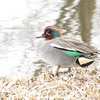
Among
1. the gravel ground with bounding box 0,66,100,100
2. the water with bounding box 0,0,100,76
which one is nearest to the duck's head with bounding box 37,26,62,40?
the gravel ground with bounding box 0,66,100,100

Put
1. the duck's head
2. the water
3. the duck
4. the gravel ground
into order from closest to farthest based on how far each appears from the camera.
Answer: the gravel ground < the duck < the duck's head < the water

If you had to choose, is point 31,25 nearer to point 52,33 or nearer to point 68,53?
point 52,33

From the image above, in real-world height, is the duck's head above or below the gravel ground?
above

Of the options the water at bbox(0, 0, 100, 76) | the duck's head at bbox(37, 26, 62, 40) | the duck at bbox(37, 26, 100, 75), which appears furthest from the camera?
the water at bbox(0, 0, 100, 76)

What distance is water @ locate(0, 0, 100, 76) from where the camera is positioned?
23.8 feet

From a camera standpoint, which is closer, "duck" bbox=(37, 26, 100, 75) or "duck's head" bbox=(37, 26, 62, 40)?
"duck" bbox=(37, 26, 100, 75)

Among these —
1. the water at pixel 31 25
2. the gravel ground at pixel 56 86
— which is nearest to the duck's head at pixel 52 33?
the gravel ground at pixel 56 86

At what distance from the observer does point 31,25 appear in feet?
30.2

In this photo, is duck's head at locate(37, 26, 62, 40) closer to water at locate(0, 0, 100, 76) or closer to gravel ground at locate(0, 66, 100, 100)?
gravel ground at locate(0, 66, 100, 100)

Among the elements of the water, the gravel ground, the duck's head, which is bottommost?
the water

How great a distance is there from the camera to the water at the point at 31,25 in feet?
23.8

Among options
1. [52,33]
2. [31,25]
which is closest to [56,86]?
[52,33]

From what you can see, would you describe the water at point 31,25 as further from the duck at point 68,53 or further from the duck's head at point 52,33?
the duck at point 68,53

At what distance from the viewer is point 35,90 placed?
3904 mm
